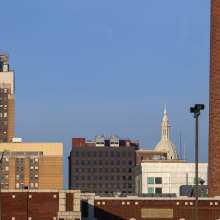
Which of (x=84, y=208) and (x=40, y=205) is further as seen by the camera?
(x=84, y=208)

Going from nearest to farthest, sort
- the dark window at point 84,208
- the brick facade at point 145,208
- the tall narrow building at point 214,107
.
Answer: the dark window at point 84,208 < the brick facade at point 145,208 < the tall narrow building at point 214,107

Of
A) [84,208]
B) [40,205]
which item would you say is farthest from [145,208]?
[40,205]

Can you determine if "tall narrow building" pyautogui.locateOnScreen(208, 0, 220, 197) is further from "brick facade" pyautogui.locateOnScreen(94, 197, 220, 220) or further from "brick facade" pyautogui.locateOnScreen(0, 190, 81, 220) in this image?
"brick facade" pyautogui.locateOnScreen(0, 190, 81, 220)

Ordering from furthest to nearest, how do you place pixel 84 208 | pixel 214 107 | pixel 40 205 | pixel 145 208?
pixel 214 107 < pixel 84 208 < pixel 145 208 < pixel 40 205

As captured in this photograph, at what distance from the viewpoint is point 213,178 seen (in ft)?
546

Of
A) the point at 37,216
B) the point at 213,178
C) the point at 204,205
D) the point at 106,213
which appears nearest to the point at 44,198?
the point at 37,216

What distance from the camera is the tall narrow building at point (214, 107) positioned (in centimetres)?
16612

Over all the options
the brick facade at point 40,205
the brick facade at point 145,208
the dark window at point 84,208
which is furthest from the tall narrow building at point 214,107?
the brick facade at point 40,205

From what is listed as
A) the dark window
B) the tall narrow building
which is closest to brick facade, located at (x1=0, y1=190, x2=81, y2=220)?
the dark window

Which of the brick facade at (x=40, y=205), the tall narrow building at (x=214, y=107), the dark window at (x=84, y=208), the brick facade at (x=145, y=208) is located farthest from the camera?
the tall narrow building at (x=214, y=107)

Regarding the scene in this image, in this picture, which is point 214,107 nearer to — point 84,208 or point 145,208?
point 145,208

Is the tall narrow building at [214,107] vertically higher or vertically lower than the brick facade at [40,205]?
higher

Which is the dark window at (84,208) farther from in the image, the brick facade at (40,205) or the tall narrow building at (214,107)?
the tall narrow building at (214,107)

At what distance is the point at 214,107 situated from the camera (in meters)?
169
